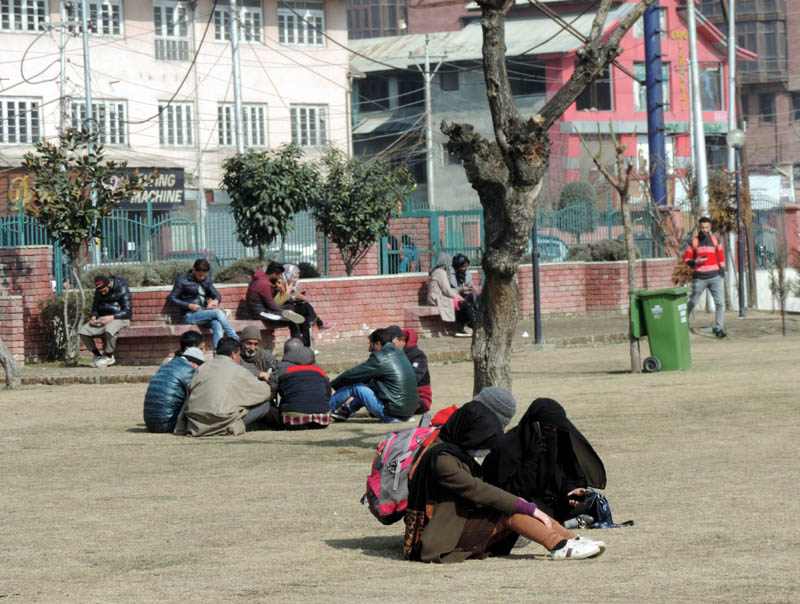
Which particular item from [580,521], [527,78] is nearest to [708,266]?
[580,521]

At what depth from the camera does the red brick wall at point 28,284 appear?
20297 mm

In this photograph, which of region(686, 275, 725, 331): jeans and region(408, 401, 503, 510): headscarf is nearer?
region(408, 401, 503, 510): headscarf

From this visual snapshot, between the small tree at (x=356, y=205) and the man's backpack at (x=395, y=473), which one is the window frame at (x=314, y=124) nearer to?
the small tree at (x=356, y=205)

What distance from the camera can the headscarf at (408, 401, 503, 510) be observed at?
22.9 ft

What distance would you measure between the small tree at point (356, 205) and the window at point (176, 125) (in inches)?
931

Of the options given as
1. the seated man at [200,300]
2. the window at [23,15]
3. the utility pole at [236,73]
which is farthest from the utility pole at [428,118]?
the seated man at [200,300]

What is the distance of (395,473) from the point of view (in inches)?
289

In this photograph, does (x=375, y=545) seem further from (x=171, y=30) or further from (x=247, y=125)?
(x=247, y=125)

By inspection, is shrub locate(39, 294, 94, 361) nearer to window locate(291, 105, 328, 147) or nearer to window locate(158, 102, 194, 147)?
window locate(158, 102, 194, 147)

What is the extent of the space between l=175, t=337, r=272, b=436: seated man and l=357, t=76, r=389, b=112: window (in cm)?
5381

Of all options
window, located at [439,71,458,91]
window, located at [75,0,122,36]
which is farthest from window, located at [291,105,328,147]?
window, located at [439,71,458,91]

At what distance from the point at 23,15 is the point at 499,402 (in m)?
42.1

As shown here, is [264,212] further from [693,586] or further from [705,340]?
[693,586]

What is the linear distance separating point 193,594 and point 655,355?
11763 millimetres
